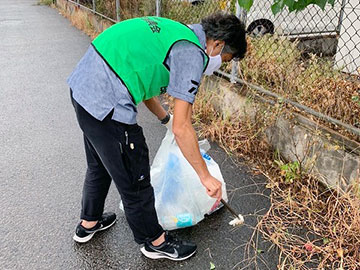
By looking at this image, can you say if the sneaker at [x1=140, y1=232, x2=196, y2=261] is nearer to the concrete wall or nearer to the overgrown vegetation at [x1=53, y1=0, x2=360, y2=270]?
the overgrown vegetation at [x1=53, y1=0, x2=360, y2=270]

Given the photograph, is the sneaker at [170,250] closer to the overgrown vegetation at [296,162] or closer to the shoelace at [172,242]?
the shoelace at [172,242]

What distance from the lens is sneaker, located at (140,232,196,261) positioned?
7.81 ft

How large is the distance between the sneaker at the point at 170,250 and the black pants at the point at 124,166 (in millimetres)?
89

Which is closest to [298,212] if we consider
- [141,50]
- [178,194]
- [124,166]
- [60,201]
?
[178,194]

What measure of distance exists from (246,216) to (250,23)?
3.62 m

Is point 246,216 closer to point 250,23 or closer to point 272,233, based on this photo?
point 272,233

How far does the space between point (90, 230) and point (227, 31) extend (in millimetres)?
1588

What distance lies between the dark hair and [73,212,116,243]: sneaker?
1.46 metres

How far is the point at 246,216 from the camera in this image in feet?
9.21

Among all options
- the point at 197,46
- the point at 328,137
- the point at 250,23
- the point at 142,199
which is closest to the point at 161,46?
the point at 197,46

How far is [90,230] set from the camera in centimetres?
255

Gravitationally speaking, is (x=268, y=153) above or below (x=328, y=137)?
below

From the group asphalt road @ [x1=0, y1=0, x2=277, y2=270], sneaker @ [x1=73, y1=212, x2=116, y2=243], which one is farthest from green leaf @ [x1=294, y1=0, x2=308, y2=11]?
sneaker @ [x1=73, y1=212, x2=116, y2=243]

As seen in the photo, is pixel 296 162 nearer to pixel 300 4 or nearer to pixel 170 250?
pixel 170 250
